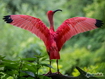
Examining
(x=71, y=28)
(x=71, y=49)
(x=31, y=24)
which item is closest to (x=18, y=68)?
(x=31, y=24)

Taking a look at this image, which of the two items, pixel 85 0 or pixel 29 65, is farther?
pixel 85 0

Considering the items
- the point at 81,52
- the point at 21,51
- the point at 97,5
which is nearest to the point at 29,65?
the point at 97,5

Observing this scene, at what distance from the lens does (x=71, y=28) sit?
2.17 m

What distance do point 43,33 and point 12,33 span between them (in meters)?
5.34

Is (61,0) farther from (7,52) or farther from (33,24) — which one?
(33,24)

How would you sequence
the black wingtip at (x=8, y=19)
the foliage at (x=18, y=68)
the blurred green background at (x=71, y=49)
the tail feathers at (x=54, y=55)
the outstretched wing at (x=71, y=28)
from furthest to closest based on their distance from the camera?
the blurred green background at (x=71, y=49) → the outstretched wing at (x=71, y=28) → the tail feathers at (x=54, y=55) → the black wingtip at (x=8, y=19) → the foliage at (x=18, y=68)

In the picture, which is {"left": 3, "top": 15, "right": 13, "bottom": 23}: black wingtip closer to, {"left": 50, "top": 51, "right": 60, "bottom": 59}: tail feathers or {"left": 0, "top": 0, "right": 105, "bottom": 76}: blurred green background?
{"left": 50, "top": 51, "right": 60, "bottom": 59}: tail feathers

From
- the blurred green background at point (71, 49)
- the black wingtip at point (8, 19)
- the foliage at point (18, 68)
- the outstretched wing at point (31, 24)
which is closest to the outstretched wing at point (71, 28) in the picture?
the outstretched wing at point (31, 24)

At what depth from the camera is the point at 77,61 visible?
749 cm

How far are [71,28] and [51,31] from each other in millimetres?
168

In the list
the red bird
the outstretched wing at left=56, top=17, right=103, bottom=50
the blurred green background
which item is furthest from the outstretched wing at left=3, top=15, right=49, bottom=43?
the blurred green background

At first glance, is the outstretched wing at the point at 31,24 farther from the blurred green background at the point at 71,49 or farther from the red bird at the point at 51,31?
the blurred green background at the point at 71,49

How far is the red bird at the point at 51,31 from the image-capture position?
6.60ft

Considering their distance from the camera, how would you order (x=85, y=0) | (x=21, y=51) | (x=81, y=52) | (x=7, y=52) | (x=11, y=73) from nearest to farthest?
(x=11, y=73) < (x=21, y=51) < (x=7, y=52) < (x=81, y=52) < (x=85, y=0)
